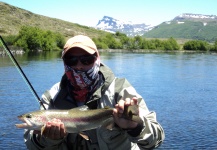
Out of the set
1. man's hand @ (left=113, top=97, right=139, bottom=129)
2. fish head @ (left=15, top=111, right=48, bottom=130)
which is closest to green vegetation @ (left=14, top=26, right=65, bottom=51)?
fish head @ (left=15, top=111, right=48, bottom=130)

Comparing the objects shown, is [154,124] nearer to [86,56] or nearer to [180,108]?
[86,56]

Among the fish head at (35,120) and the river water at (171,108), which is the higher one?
the fish head at (35,120)

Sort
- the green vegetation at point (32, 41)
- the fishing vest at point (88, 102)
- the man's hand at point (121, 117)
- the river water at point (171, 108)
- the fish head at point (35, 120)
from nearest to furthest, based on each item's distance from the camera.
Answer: the man's hand at point (121, 117) → the fish head at point (35, 120) → the fishing vest at point (88, 102) → the river water at point (171, 108) → the green vegetation at point (32, 41)

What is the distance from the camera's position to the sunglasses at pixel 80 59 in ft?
14.3

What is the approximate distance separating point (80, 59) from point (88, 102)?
1.76ft

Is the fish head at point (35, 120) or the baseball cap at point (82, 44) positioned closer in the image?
the fish head at point (35, 120)

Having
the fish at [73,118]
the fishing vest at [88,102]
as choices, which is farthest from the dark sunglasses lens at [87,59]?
the fish at [73,118]

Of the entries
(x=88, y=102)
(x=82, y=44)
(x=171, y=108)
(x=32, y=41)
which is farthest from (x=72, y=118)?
(x=32, y=41)

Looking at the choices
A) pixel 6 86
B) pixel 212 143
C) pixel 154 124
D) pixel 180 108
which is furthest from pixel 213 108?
pixel 154 124

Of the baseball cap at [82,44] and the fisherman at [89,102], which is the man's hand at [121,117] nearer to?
the fisherman at [89,102]

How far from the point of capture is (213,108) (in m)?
27.6

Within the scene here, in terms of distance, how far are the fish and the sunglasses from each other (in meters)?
0.58

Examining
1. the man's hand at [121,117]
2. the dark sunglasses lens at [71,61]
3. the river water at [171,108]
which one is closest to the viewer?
the man's hand at [121,117]

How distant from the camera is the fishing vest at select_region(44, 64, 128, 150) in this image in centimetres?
425
